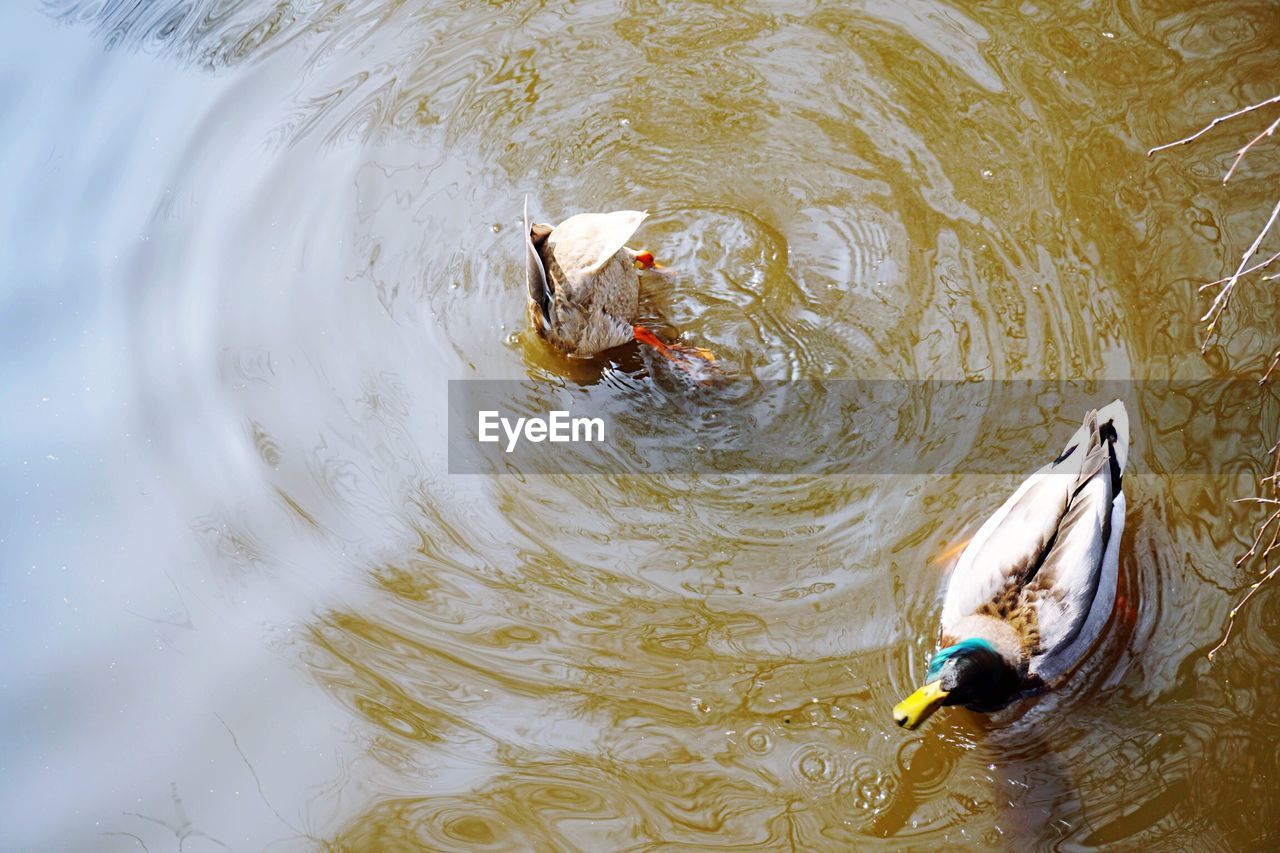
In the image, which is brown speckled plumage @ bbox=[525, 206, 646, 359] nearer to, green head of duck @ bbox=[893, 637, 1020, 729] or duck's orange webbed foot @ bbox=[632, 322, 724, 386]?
duck's orange webbed foot @ bbox=[632, 322, 724, 386]

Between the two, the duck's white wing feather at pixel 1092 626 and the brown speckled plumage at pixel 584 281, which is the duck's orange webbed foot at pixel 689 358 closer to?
the brown speckled plumage at pixel 584 281

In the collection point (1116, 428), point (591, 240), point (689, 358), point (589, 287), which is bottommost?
point (1116, 428)

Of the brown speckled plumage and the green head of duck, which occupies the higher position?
the brown speckled plumage

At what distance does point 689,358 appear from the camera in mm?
3941

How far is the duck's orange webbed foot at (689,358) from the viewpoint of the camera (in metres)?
3.89

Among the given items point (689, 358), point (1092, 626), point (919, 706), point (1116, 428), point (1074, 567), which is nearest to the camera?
point (919, 706)

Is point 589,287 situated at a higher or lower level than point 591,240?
lower

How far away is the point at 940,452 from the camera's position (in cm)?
365

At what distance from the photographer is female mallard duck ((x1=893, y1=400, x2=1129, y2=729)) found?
3.14m

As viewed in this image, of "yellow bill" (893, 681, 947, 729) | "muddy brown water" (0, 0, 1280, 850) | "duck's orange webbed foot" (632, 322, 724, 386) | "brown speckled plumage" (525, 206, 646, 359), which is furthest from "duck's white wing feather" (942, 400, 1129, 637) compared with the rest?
"brown speckled plumage" (525, 206, 646, 359)

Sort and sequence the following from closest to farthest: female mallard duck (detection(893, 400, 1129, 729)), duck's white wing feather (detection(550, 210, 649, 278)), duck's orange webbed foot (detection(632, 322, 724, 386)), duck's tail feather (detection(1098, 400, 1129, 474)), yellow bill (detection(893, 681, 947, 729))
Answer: yellow bill (detection(893, 681, 947, 729))
female mallard duck (detection(893, 400, 1129, 729))
duck's tail feather (detection(1098, 400, 1129, 474))
duck's white wing feather (detection(550, 210, 649, 278))
duck's orange webbed foot (detection(632, 322, 724, 386))

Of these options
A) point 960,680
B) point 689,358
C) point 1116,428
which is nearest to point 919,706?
point 960,680

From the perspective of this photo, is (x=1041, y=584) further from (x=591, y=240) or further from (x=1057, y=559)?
(x=591, y=240)

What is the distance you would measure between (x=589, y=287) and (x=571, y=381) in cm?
47
